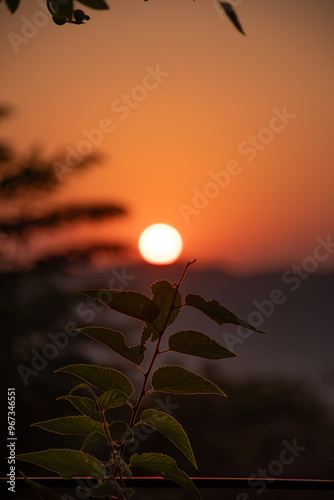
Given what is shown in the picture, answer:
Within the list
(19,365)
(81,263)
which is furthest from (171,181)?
(19,365)

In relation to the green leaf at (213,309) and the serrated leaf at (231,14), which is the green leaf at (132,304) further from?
the serrated leaf at (231,14)

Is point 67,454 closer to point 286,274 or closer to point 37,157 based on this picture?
point 286,274

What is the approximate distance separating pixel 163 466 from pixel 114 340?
101mm

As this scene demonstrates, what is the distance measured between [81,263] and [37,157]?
3.22ft

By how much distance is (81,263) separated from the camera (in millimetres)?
3795

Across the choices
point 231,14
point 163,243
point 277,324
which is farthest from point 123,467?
point 277,324

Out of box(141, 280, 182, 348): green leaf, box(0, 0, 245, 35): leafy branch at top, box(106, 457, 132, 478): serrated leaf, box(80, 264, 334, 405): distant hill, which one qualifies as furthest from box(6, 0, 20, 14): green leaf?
box(80, 264, 334, 405): distant hill

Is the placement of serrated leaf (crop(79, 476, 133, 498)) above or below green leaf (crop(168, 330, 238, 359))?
below

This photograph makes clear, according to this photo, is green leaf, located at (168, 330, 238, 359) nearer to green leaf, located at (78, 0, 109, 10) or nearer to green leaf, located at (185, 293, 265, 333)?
green leaf, located at (185, 293, 265, 333)

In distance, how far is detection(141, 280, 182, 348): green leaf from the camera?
375 millimetres

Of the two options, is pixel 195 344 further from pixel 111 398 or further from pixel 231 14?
pixel 231 14

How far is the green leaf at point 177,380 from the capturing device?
38 cm

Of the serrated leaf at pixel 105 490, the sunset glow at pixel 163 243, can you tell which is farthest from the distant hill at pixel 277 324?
the serrated leaf at pixel 105 490

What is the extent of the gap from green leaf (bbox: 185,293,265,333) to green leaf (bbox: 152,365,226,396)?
0.18 ft
